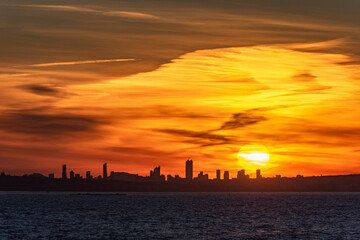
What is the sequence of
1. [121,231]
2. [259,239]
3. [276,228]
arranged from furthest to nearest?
1. [276,228]
2. [121,231]
3. [259,239]

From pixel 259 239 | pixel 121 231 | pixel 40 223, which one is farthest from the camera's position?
pixel 40 223

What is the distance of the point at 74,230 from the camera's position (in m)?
117

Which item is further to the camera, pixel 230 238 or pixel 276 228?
pixel 276 228

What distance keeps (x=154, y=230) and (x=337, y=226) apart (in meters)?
39.1

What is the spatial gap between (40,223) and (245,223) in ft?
143

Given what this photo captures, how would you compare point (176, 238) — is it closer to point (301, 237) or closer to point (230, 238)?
point (230, 238)

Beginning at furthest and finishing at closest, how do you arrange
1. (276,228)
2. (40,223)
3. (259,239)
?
(40,223) < (276,228) < (259,239)

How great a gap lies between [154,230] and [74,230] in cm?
1473

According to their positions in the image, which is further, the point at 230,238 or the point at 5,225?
the point at 5,225

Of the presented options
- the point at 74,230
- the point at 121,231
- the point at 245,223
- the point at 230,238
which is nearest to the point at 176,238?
the point at 230,238

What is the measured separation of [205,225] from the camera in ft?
431

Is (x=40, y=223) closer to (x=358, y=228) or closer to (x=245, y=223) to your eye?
(x=245, y=223)

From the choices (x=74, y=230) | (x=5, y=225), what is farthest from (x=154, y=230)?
(x=5, y=225)

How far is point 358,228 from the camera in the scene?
125 m
